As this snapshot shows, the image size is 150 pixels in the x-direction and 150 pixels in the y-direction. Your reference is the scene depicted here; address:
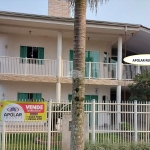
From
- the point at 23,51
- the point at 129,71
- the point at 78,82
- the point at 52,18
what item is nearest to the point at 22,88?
the point at 23,51

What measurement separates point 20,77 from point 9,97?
2677 mm

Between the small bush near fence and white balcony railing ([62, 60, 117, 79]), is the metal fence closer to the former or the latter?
the small bush near fence

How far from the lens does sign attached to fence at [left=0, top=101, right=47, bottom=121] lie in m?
8.69

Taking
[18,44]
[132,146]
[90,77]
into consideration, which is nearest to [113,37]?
[90,77]

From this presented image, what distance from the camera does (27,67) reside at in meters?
15.8

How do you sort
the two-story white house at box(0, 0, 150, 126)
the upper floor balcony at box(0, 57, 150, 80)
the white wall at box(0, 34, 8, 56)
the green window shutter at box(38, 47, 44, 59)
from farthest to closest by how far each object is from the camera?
the green window shutter at box(38, 47, 44, 59), the white wall at box(0, 34, 8, 56), the upper floor balcony at box(0, 57, 150, 80), the two-story white house at box(0, 0, 150, 126)

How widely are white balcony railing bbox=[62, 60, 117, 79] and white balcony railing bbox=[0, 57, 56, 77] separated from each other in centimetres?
79

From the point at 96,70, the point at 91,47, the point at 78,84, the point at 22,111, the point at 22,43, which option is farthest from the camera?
the point at 91,47

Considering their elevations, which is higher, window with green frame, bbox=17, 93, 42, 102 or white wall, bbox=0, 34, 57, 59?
white wall, bbox=0, 34, 57, 59

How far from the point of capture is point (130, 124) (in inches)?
405

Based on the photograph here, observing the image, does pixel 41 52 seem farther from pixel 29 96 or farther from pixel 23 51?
pixel 29 96

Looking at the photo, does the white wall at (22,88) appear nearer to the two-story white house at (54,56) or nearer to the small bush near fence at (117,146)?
the two-story white house at (54,56)

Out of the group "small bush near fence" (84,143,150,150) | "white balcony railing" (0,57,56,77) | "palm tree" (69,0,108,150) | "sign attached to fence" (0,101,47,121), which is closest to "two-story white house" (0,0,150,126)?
"white balcony railing" (0,57,56,77)

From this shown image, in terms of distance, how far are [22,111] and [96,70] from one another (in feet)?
27.8
